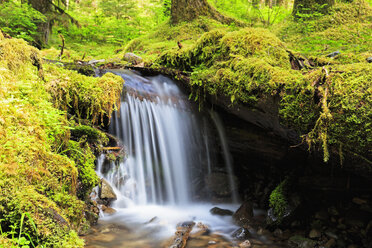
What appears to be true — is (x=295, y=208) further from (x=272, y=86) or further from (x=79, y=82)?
(x=79, y=82)

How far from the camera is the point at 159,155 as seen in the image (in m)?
5.53

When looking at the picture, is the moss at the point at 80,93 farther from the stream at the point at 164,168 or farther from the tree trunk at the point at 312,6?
the tree trunk at the point at 312,6

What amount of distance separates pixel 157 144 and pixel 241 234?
2329 millimetres

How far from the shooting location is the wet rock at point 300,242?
4074mm

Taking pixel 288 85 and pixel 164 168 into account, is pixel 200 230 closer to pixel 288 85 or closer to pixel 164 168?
pixel 164 168

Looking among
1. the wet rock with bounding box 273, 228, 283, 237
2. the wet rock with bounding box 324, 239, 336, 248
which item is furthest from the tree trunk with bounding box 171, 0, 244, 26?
the wet rock with bounding box 324, 239, 336, 248

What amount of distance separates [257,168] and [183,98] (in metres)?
2.27

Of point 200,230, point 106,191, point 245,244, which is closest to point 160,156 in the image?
point 106,191

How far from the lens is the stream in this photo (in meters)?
4.25

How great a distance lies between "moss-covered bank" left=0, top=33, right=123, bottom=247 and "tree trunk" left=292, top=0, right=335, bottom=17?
669 centimetres

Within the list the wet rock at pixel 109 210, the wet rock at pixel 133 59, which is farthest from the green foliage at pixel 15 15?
the wet rock at pixel 109 210

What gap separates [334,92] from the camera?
3236 mm

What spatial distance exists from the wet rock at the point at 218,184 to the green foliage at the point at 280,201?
1.32 meters

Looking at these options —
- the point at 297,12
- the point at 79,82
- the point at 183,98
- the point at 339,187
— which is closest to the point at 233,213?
the point at 339,187
